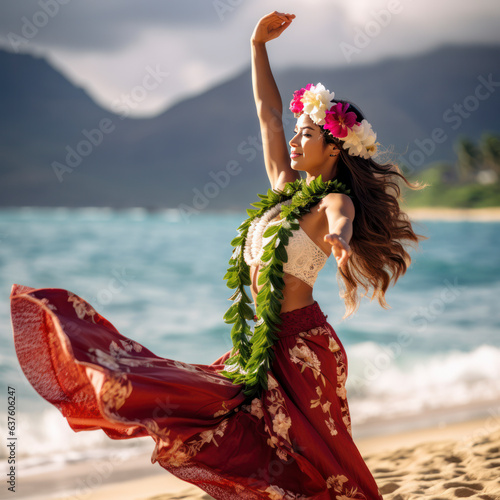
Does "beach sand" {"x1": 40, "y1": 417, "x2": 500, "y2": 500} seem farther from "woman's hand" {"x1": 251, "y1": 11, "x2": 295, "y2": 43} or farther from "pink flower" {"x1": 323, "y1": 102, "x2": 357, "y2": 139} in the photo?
"woman's hand" {"x1": 251, "y1": 11, "x2": 295, "y2": 43}

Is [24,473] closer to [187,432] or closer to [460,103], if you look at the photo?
[187,432]

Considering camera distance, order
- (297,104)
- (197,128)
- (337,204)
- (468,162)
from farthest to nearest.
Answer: (197,128) → (468,162) → (297,104) → (337,204)

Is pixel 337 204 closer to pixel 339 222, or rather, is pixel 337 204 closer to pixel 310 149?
pixel 339 222

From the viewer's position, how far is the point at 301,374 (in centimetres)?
236

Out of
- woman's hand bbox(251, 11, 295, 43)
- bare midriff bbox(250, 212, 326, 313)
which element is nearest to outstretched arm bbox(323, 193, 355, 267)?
bare midriff bbox(250, 212, 326, 313)

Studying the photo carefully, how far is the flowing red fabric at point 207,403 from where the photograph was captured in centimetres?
200

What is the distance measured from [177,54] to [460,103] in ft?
84.4

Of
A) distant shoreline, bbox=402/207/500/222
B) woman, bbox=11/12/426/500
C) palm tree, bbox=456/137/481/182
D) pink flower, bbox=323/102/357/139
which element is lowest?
woman, bbox=11/12/426/500

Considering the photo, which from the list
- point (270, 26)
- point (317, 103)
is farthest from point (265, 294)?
point (270, 26)

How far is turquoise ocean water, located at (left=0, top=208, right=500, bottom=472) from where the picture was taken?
522cm

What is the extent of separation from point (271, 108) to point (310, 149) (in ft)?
1.17

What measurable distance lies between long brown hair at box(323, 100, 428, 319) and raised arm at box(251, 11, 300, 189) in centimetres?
28

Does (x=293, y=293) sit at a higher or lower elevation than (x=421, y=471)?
higher

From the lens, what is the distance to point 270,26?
2.77 m
